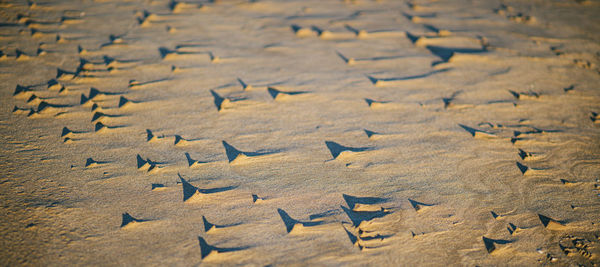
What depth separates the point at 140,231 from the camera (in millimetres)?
1502

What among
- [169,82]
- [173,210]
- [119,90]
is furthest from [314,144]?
[119,90]

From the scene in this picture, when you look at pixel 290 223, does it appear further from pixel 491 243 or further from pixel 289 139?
pixel 491 243

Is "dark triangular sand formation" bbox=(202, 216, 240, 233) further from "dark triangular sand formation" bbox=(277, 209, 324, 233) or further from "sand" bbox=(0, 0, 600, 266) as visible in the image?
"dark triangular sand formation" bbox=(277, 209, 324, 233)

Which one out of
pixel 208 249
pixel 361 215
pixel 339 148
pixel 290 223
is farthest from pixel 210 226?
pixel 339 148

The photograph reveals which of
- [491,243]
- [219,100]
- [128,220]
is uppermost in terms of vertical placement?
[219,100]

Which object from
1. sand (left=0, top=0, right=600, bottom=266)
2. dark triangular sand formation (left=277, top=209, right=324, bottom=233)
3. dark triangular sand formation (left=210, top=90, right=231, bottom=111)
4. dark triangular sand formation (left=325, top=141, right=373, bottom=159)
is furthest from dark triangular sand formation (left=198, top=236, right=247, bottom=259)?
dark triangular sand formation (left=210, top=90, right=231, bottom=111)

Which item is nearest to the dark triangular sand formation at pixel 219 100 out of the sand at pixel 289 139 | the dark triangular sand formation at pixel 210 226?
the sand at pixel 289 139

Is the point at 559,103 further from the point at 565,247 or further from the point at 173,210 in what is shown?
the point at 173,210

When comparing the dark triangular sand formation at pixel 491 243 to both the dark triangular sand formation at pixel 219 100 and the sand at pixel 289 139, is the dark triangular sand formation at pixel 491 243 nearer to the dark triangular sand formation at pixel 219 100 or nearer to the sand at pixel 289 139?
the sand at pixel 289 139

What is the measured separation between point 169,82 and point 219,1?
1.46 meters

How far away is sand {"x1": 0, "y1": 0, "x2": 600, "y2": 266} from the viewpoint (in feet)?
4.94

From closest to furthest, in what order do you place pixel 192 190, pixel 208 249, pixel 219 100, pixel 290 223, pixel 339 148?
pixel 208 249
pixel 290 223
pixel 192 190
pixel 339 148
pixel 219 100

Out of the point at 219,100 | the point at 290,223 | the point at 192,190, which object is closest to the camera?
the point at 290,223

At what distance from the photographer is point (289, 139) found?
2029 millimetres
